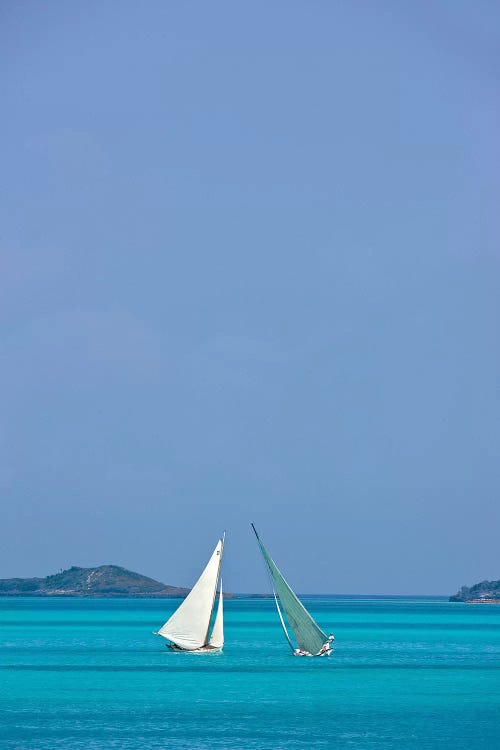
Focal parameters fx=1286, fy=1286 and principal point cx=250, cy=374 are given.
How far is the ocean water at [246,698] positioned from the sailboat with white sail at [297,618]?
114cm

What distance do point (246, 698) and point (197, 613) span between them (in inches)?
836

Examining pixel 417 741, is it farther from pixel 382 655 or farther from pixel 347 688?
pixel 382 655

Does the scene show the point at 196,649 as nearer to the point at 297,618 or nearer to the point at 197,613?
the point at 197,613

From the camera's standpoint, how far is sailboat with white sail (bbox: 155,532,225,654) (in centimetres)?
8200

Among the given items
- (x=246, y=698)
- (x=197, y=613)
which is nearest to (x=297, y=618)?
(x=197, y=613)

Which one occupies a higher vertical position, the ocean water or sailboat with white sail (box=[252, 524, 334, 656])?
sailboat with white sail (box=[252, 524, 334, 656])

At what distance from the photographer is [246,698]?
63.1 metres

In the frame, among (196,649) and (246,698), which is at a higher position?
(196,649)

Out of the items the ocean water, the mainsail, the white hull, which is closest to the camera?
the ocean water

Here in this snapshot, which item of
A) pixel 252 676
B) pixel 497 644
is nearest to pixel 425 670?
pixel 252 676

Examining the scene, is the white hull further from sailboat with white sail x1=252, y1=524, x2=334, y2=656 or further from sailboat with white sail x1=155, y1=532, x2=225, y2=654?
sailboat with white sail x1=252, y1=524, x2=334, y2=656

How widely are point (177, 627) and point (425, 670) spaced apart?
55.3 feet

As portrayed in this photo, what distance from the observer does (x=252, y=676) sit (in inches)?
2953

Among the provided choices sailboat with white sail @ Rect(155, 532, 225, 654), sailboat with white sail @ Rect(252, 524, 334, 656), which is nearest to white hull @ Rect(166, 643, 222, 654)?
sailboat with white sail @ Rect(155, 532, 225, 654)
